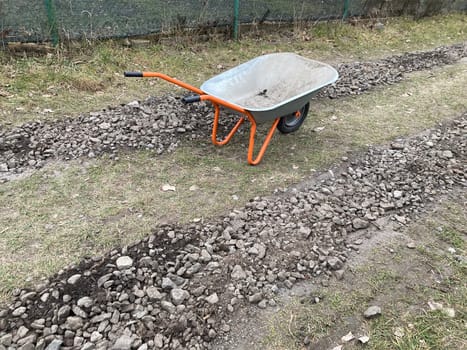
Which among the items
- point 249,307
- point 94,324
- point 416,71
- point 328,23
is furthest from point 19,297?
point 328,23

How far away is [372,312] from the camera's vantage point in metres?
2.11

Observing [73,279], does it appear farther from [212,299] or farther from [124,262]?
[212,299]

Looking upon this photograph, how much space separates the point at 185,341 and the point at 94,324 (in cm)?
46

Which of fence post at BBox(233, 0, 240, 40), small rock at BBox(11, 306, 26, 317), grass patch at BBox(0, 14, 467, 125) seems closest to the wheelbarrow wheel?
grass patch at BBox(0, 14, 467, 125)

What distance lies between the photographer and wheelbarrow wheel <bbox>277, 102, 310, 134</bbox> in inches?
147

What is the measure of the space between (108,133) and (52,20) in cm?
199

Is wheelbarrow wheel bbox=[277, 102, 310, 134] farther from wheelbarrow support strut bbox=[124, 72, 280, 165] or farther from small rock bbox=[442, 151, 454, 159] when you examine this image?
small rock bbox=[442, 151, 454, 159]

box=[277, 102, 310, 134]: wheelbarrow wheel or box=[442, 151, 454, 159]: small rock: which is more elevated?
box=[277, 102, 310, 134]: wheelbarrow wheel

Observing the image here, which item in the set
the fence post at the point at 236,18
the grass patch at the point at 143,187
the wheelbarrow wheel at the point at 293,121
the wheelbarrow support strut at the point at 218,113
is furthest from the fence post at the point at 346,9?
the wheelbarrow support strut at the point at 218,113

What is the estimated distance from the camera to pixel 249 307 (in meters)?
2.13

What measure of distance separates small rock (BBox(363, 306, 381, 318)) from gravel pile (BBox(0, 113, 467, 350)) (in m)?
0.28

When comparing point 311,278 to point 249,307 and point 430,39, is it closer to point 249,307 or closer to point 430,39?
point 249,307

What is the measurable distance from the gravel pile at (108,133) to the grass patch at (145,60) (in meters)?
0.24

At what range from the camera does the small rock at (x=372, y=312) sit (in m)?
2.11
